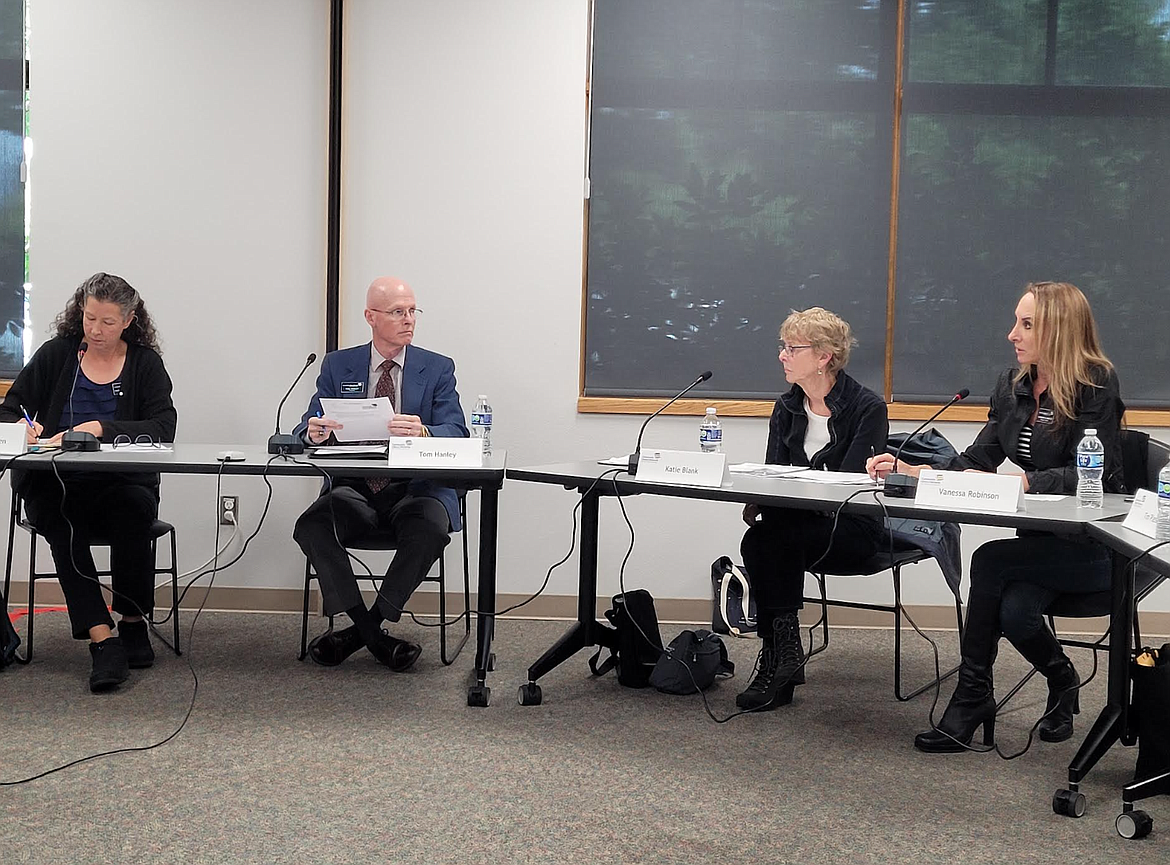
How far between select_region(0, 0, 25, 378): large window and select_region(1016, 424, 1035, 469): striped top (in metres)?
3.40

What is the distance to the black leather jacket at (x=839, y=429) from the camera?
3014 millimetres

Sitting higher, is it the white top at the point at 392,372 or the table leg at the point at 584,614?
the white top at the point at 392,372

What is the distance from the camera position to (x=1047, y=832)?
6.75ft

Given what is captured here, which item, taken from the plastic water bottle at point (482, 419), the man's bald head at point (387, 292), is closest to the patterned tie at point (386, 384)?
the man's bald head at point (387, 292)

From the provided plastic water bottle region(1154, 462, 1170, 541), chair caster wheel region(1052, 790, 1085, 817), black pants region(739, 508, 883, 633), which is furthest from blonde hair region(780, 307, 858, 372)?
chair caster wheel region(1052, 790, 1085, 817)

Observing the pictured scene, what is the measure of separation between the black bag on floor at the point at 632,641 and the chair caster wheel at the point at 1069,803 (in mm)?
1168

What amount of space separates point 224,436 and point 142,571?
876 mm

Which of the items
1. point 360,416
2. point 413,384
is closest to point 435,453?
point 360,416

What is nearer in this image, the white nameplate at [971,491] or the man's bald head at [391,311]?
the white nameplate at [971,491]

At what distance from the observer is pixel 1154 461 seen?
266 centimetres

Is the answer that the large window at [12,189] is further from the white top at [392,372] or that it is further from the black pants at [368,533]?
the black pants at [368,533]

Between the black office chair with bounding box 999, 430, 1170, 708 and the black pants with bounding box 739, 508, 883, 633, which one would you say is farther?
the black pants with bounding box 739, 508, 883, 633

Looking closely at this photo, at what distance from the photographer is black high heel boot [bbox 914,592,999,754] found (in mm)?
2516

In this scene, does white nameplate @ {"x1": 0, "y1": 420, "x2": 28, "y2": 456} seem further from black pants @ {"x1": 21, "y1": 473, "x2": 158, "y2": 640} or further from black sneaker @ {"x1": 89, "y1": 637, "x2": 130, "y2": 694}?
black sneaker @ {"x1": 89, "y1": 637, "x2": 130, "y2": 694}
